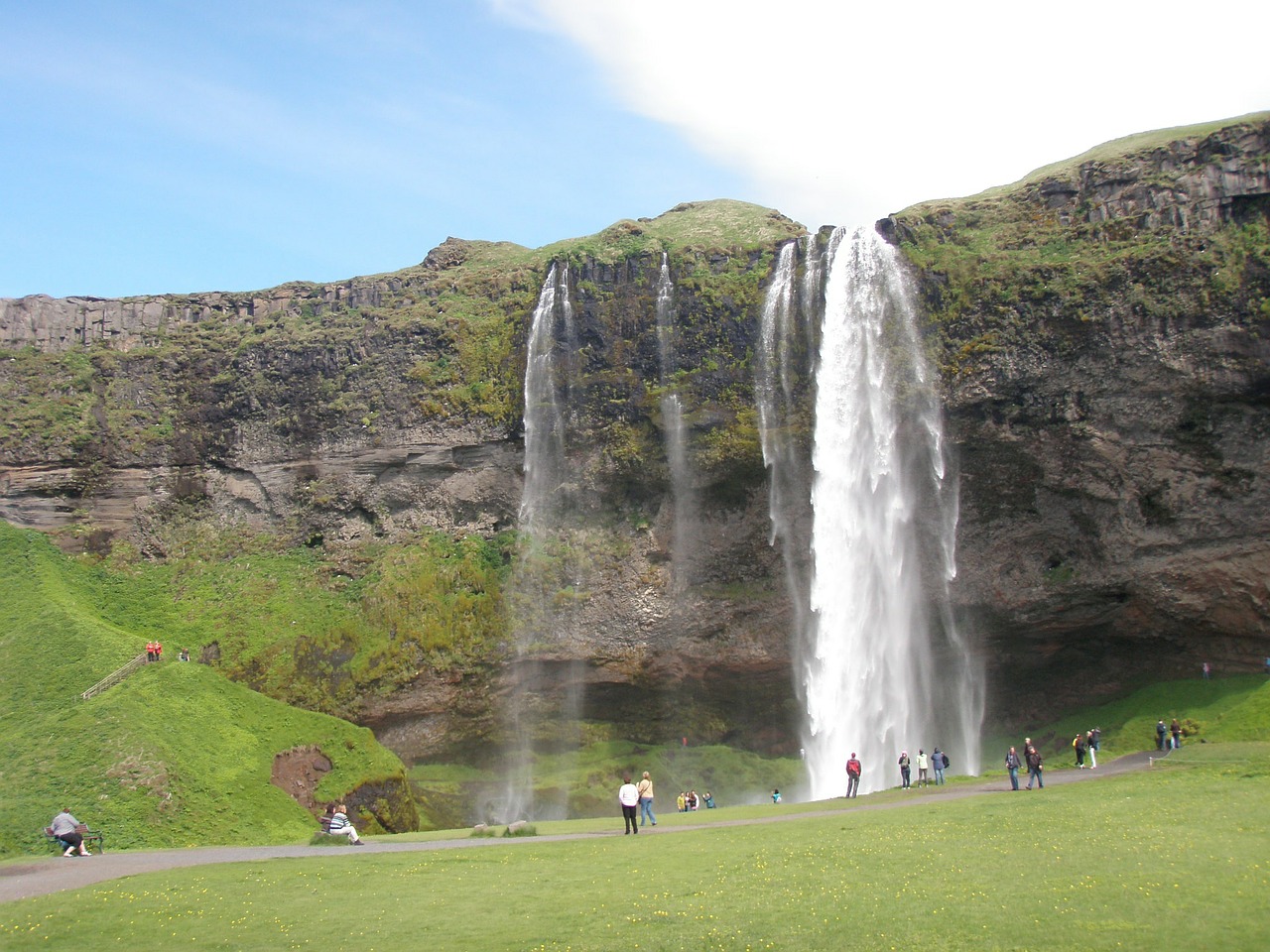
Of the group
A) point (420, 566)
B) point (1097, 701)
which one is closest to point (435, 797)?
point (420, 566)

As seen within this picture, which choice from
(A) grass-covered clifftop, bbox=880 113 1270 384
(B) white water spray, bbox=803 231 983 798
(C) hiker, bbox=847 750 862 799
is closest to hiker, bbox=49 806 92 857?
(C) hiker, bbox=847 750 862 799

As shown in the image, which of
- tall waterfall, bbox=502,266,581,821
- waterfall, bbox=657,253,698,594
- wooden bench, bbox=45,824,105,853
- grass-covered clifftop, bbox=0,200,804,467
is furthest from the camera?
grass-covered clifftop, bbox=0,200,804,467

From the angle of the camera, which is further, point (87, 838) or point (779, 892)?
Result: point (87, 838)

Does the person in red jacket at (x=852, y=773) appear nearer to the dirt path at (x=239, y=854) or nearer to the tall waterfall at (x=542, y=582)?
the dirt path at (x=239, y=854)

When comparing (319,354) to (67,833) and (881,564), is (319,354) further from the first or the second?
(67,833)

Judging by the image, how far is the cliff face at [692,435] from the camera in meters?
40.2

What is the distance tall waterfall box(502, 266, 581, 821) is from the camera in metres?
46.4

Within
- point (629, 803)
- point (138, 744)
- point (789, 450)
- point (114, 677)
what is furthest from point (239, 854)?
point (789, 450)

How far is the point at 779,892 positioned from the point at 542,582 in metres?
33.1

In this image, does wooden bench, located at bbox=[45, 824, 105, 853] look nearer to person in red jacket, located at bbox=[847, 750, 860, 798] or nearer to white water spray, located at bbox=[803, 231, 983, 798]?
person in red jacket, located at bbox=[847, 750, 860, 798]

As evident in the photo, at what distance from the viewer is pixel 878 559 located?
43969 mm

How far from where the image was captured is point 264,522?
177 feet

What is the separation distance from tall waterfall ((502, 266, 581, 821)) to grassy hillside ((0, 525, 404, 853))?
25.7 feet

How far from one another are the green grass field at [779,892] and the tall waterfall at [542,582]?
24.2 m
